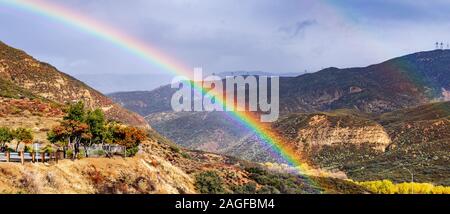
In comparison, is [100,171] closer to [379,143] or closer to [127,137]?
[127,137]

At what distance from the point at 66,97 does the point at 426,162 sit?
275 feet

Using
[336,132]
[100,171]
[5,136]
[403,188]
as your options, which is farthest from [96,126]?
[336,132]

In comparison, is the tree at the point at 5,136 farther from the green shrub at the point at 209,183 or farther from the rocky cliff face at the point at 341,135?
the rocky cliff face at the point at 341,135

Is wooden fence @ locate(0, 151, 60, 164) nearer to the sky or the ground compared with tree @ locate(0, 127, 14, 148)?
nearer to the ground

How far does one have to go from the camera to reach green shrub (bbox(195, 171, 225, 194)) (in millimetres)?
59281

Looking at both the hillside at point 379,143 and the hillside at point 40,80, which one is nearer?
the hillside at point 40,80

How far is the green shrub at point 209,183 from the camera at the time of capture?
59281mm

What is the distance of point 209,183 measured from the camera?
61.5 metres

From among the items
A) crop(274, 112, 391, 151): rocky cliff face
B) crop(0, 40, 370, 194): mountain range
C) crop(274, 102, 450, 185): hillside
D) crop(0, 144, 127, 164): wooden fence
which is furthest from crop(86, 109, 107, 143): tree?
crop(274, 112, 391, 151): rocky cliff face

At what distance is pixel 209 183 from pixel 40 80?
75122mm

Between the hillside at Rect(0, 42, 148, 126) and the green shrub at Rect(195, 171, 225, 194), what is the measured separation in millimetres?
56089

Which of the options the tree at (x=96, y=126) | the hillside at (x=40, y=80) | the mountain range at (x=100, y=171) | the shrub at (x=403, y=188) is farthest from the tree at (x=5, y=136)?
the shrub at (x=403, y=188)

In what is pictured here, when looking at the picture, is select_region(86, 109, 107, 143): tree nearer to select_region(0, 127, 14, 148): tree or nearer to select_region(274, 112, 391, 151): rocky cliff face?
select_region(0, 127, 14, 148): tree

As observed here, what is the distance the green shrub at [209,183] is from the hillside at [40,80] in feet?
184
